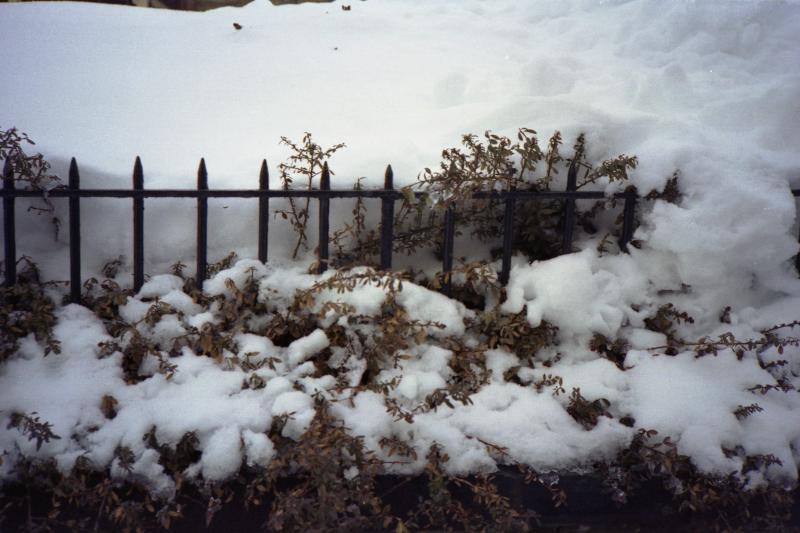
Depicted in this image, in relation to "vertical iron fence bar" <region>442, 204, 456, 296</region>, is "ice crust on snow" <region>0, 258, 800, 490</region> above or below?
below

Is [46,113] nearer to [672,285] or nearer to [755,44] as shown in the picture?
[672,285]

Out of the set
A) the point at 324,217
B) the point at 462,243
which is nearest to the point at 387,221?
the point at 324,217

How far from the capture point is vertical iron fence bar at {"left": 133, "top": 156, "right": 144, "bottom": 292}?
281 cm

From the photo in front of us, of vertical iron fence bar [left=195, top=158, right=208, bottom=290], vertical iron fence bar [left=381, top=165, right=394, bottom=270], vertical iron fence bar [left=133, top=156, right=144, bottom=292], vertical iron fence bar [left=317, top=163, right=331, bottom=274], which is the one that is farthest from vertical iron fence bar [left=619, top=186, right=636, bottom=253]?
vertical iron fence bar [left=133, top=156, right=144, bottom=292]

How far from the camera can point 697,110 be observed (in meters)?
4.06

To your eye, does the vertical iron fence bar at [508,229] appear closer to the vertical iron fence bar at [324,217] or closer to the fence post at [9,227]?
Answer: the vertical iron fence bar at [324,217]

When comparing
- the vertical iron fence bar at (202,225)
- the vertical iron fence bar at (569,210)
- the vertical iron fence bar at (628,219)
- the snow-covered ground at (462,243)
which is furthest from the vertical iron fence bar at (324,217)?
the vertical iron fence bar at (628,219)

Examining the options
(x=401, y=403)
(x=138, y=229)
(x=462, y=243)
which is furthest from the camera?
(x=462, y=243)

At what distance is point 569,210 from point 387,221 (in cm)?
95

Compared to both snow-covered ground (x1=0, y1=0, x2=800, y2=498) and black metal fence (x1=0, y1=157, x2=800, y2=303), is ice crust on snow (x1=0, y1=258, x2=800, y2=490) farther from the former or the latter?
black metal fence (x1=0, y1=157, x2=800, y2=303)

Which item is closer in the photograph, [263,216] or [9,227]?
[9,227]

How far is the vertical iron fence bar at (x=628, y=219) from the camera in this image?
314cm

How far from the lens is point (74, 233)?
2816 millimetres

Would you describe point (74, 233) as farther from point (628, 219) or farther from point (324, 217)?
point (628, 219)
